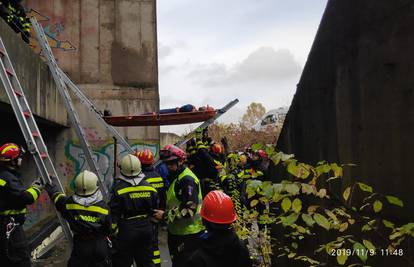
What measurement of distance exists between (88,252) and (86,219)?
390 millimetres

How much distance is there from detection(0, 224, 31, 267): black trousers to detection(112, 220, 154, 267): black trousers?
1.04m

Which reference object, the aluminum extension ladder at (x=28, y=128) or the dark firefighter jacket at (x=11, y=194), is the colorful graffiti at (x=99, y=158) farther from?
the dark firefighter jacket at (x=11, y=194)

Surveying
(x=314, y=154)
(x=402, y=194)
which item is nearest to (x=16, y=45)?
(x=314, y=154)

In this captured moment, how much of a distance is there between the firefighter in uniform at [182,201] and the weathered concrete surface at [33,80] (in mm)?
2560

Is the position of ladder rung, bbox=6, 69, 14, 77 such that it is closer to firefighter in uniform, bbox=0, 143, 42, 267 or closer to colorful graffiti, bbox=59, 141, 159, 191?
firefighter in uniform, bbox=0, 143, 42, 267

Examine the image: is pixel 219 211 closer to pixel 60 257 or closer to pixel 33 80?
pixel 60 257

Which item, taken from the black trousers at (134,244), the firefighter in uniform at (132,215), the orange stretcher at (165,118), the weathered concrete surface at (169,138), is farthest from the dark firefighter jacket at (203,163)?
the weathered concrete surface at (169,138)

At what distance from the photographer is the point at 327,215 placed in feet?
10.7

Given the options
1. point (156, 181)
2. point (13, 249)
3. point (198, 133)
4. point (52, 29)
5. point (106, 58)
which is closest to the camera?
point (13, 249)

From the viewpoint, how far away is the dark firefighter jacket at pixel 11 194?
155 inches

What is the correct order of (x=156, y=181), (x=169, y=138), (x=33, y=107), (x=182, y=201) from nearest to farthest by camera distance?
(x=182, y=201) < (x=156, y=181) < (x=33, y=107) < (x=169, y=138)

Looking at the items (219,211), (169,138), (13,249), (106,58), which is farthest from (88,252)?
(169,138)

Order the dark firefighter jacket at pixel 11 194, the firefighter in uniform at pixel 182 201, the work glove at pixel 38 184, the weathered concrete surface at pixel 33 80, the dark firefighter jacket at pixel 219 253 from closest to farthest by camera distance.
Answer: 1. the dark firefighter jacket at pixel 219 253
2. the dark firefighter jacket at pixel 11 194
3. the work glove at pixel 38 184
4. the firefighter in uniform at pixel 182 201
5. the weathered concrete surface at pixel 33 80

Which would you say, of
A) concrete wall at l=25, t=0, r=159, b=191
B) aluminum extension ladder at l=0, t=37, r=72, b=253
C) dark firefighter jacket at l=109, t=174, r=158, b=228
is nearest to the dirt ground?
dark firefighter jacket at l=109, t=174, r=158, b=228
